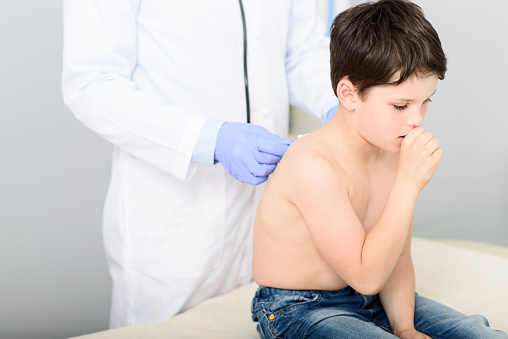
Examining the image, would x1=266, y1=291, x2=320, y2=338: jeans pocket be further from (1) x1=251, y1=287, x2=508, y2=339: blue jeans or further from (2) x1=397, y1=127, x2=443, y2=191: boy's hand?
(2) x1=397, y1=127, x2=443, y2=191: boy's hand

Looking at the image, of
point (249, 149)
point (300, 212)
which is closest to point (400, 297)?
point (300, 212)

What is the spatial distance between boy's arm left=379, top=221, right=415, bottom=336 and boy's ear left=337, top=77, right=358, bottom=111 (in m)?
0.31

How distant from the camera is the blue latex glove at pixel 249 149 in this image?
1.18m

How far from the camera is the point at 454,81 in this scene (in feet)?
7.91

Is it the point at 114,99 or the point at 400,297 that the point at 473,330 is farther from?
the point at 114,99

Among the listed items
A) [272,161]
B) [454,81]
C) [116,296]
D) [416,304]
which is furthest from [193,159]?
[454,81]

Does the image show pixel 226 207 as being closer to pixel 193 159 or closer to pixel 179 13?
pixel 193 159

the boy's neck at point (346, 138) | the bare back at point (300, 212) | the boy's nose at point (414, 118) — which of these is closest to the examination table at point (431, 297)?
the bare back at point (300, 212)

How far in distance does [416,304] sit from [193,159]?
0.56 m

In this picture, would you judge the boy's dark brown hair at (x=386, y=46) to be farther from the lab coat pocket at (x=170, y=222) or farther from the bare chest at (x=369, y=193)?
the lab coat pocket at (x=170, y=222)

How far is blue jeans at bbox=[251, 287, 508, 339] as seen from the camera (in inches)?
38.5

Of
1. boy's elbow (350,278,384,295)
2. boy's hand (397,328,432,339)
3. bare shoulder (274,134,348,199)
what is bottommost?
boy's hand (397,328,432,339)

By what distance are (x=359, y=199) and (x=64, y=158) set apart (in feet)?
3.84

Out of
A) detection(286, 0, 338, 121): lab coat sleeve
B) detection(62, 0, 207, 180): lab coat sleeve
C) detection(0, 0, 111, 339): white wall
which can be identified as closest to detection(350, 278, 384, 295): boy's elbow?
detection(62, 0, 207, 180): lab coat sleeve
